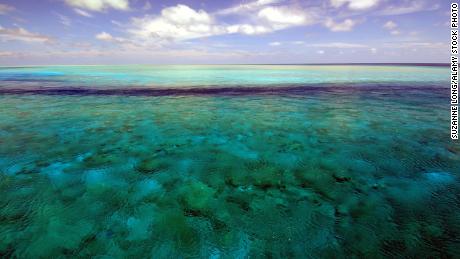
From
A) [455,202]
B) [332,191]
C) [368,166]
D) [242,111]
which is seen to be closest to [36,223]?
[332,191]

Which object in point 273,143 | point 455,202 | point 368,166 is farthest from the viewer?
point 273,143

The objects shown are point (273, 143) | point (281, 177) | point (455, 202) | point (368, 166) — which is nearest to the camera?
point (455, 202)

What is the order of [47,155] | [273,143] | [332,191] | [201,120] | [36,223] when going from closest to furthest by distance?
[36,223] < [332,191] < [47,155] < [273,143] < [201,120]

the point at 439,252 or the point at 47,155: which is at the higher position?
the point at 47,155

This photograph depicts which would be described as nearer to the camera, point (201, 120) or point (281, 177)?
point (281, 177)

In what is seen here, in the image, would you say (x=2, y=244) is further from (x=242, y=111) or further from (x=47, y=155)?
(x=242, y=111)

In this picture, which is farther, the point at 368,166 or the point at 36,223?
the point at 368,166

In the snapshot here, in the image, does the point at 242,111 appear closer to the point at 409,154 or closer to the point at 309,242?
the point at 409,154

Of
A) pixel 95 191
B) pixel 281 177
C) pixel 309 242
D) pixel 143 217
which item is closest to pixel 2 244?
pixel 95 191

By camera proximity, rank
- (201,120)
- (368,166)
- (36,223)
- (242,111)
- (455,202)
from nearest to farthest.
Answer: (36,223) < (455,202) < (368,166) < (201,120) < (242,111)
